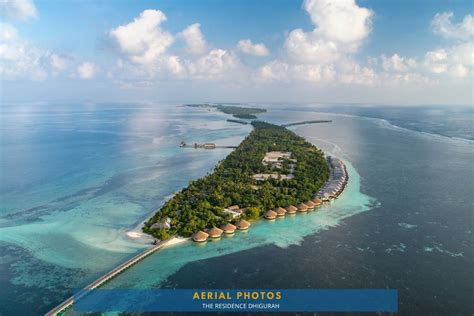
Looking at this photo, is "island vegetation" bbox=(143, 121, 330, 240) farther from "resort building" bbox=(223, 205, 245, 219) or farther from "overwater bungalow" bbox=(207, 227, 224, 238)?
"overwater bungalow" bbox=(207, 227, 224, 238)

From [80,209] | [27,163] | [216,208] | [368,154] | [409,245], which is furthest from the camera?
[368,154]

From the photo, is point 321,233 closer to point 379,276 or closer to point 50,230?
point 379,276

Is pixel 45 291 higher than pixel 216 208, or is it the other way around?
pixel 216 208

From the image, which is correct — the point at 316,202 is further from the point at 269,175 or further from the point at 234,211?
the point at 269,175

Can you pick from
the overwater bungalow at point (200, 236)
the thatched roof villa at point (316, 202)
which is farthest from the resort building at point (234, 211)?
the thatched roof villa at point (316, 202)

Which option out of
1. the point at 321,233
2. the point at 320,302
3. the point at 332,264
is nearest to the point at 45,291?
the point at 320,302

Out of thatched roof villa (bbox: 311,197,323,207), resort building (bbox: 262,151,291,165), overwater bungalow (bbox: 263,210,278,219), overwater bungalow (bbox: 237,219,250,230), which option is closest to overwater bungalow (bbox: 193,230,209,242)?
overwater bungalow (bbox: 237,219,250,230)

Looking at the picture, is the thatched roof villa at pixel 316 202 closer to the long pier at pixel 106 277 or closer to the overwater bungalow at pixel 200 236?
the overwater bungalow at pixel 200 236
